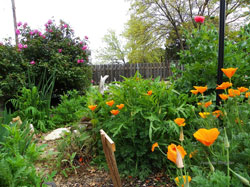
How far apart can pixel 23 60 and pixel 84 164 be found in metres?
3.31

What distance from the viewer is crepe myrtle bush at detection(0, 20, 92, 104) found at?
4.44 metres

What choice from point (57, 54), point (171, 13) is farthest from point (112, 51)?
point (57, 54)

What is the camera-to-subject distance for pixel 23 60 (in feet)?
13.6

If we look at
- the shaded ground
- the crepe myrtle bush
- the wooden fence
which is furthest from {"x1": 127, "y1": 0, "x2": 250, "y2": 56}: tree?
the shaded ground

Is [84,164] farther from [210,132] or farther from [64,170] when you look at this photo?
[210,132]

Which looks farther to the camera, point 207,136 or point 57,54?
point 57,54

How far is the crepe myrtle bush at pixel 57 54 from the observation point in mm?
4441

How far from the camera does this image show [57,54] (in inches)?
178

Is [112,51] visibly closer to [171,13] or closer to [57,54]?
[171,13]

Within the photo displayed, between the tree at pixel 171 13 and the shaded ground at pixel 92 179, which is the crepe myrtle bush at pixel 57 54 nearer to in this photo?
the shaded ground at pixel 92 179

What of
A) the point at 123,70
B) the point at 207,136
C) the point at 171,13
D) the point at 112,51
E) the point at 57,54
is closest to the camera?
the point at 207,136

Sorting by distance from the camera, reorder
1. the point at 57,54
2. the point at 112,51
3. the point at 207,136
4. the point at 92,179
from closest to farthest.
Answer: the point at 207,136 → the point at 92,179 → the point at 57,54 → the point at 112,51

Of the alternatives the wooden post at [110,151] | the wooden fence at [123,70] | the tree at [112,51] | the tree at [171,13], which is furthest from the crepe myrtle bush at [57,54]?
the tree at [112,51]

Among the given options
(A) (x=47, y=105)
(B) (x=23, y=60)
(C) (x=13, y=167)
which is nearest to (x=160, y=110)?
(C) (x=13, y=167)
